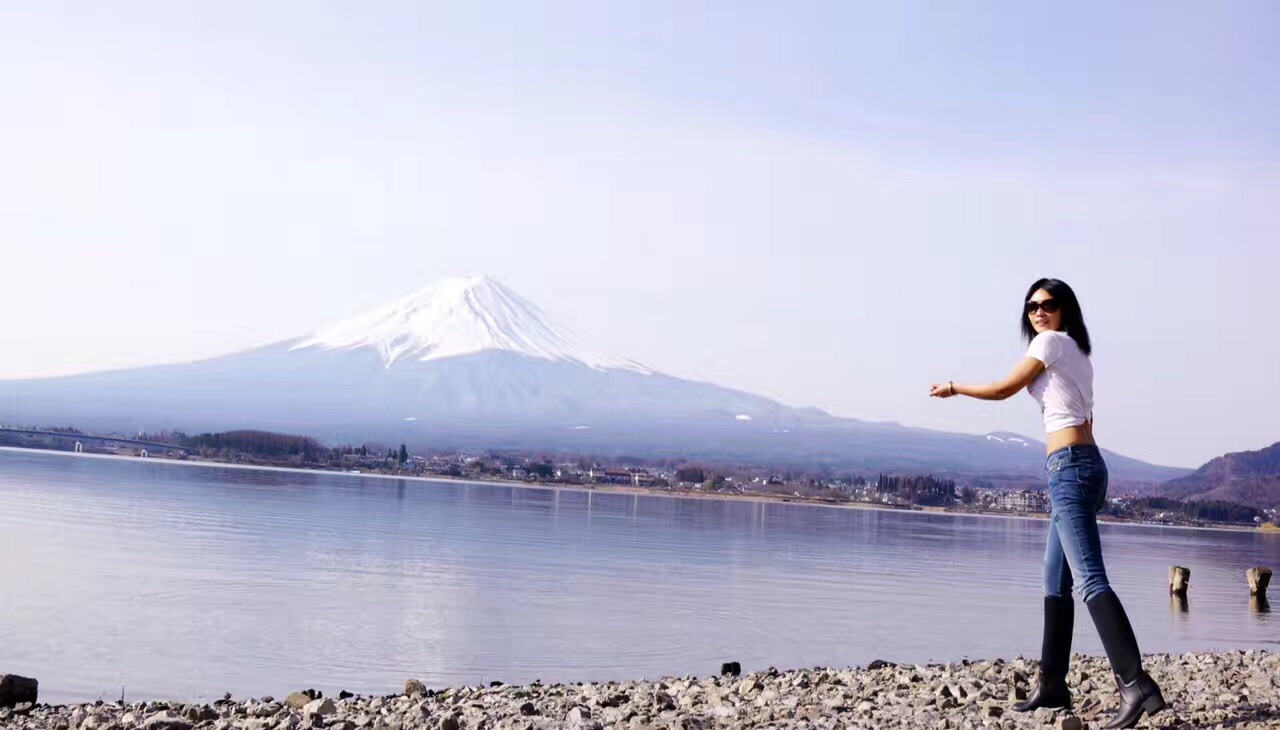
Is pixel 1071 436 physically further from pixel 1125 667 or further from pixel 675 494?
pixel 675 494

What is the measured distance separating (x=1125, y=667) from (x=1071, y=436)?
1024mm

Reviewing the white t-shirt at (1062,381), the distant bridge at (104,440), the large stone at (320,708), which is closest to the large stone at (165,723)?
the large stone at (320,708)

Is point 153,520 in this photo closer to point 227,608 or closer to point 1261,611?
point 227,608

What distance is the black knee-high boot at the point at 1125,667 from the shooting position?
6348 mm

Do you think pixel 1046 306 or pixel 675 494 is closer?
pixel 1046 306

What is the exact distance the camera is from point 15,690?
9703 mm

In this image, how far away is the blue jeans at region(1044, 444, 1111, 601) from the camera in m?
6.48

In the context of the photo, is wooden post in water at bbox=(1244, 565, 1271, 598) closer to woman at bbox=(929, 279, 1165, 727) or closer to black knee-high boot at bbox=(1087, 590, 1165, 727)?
woman at bbox=(929, 279, 1165, 727)

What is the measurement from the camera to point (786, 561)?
34.9m

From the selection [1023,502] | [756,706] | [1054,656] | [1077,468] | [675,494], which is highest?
[1077,468]

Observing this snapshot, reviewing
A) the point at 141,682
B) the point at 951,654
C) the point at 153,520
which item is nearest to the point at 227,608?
the point at 141,682

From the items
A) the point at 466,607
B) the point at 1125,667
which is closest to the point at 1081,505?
the point at 1125,667

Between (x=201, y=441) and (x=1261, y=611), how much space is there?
15306 centimetres

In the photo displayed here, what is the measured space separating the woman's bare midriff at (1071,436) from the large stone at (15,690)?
6.92 meters
